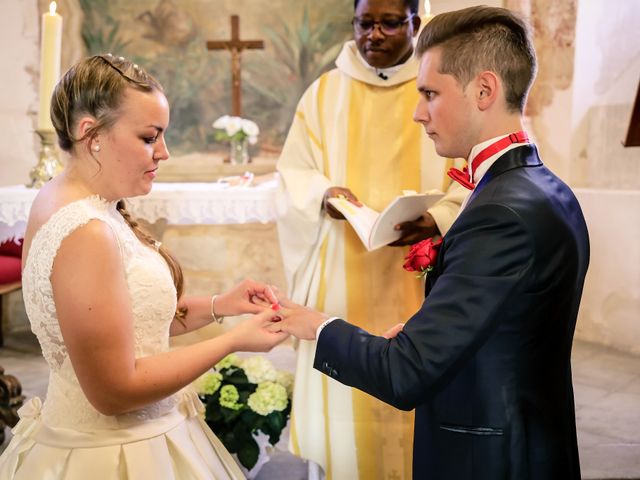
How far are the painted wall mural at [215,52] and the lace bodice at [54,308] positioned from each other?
5511 mm

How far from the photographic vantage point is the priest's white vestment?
3.21 m

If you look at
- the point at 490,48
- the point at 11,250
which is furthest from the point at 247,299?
the point at 11,250

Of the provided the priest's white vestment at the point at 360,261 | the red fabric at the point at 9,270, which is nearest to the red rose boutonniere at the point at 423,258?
the priest's white vestment at the point at 360,261

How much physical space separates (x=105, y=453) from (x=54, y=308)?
367mm

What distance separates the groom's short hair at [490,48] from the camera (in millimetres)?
1659

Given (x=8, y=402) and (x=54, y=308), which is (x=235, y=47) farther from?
(x=54, y=308)

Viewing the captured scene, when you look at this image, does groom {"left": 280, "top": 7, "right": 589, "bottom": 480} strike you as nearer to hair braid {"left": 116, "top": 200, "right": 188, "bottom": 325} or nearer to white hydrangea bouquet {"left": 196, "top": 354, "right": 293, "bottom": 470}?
hair braid {"left": 116, "top": 200, "right": 188, "bottom": 325}

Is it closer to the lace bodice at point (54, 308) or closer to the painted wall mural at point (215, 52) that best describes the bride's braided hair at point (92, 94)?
the lace bodice at point (54, 308)

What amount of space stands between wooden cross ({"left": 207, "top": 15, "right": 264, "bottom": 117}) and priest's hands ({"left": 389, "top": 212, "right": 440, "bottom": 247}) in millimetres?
4461

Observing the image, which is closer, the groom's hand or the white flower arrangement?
the groom's hand

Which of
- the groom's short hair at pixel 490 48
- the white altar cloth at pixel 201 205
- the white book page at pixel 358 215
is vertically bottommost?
the white altar cloth at pixel 201 205

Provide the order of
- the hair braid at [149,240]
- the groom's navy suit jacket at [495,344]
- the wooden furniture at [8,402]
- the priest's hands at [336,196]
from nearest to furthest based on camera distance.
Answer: the groom's navy suit jacket at [495,344] → the hair braid at [149,240] → the priest's hands at [336,196] → the wooden furniture at [8,402]

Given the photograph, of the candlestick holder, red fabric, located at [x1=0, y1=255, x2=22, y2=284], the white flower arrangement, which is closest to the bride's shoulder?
the candlestick holder

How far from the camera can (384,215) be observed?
2570 mm
